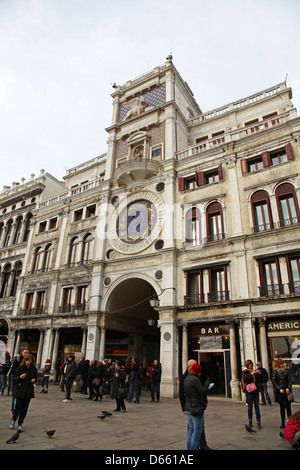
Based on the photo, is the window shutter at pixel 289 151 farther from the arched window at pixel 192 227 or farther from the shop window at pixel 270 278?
the arched window at pixel 192 227

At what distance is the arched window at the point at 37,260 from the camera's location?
99.0 ft

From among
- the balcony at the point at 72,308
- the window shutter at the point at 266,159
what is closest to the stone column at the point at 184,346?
the balcony at the point at 72,308

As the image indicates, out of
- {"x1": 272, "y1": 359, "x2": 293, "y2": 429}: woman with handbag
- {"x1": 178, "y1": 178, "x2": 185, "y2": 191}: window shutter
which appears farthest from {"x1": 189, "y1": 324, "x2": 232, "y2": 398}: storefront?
{"x1": 178, "y1": 178, "x2": 185, "y2": 191}: window shutter

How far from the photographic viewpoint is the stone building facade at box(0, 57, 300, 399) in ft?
57.0

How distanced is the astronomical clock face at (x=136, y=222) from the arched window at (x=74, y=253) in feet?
16.4

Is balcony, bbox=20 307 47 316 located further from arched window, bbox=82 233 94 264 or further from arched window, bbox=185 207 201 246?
arched window, bbox=185 207 201 246

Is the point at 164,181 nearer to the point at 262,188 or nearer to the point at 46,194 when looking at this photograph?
the point at 262,188

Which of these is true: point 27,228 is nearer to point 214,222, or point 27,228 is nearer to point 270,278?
point 214,222

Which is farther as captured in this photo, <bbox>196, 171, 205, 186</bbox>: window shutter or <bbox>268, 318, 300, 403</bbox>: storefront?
<bbox>196, 171, 205, 186</bbox>: window shutter

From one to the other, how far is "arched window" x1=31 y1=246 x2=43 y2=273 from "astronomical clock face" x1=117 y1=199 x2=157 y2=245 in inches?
403

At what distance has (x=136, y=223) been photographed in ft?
78.8

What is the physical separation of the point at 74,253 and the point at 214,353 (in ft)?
50.5

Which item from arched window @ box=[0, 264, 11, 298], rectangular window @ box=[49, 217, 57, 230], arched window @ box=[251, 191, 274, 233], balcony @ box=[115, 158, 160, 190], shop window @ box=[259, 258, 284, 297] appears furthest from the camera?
arched window @ box=[0, 264, 11, 298]

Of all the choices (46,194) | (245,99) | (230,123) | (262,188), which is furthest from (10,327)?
(245,99)
